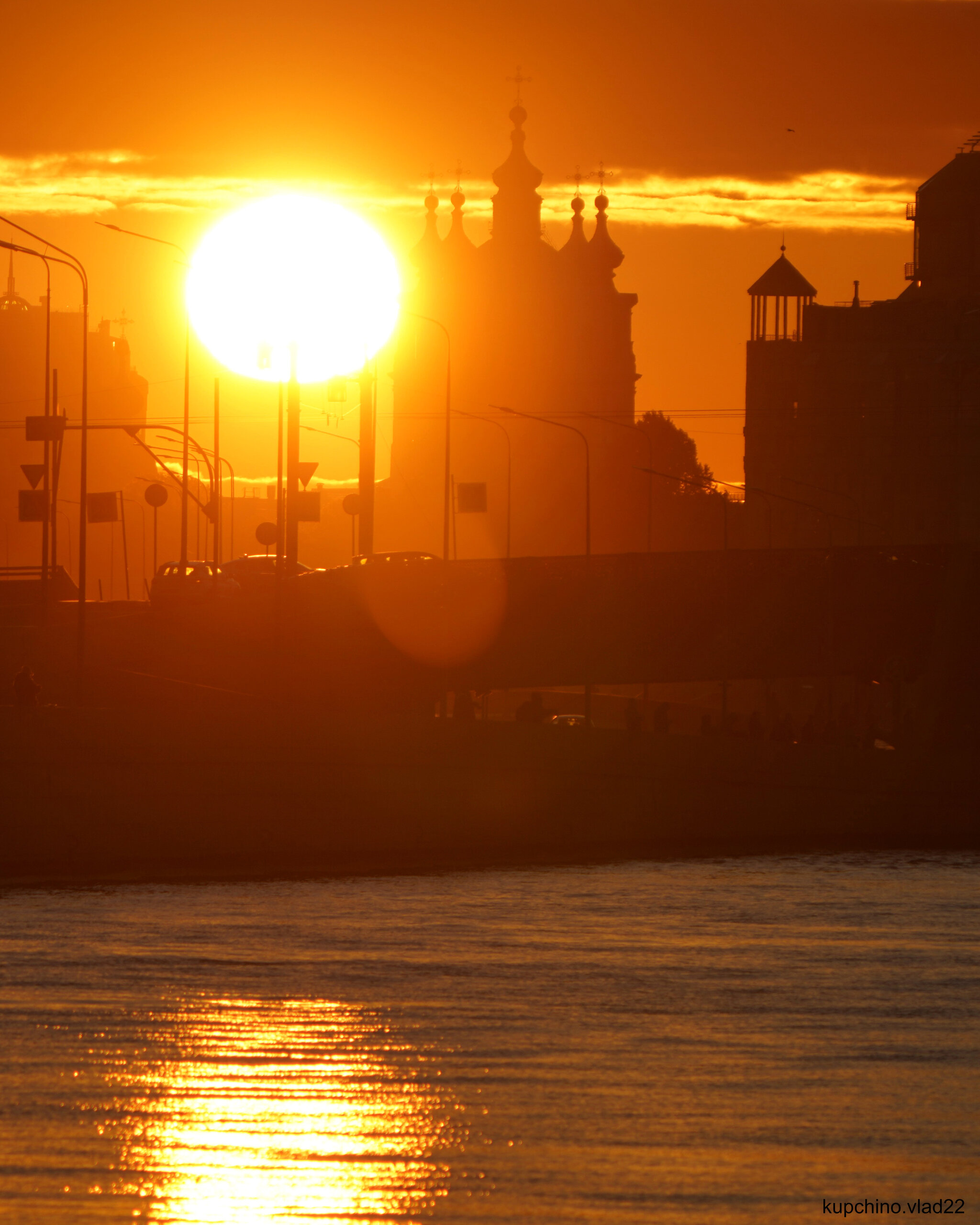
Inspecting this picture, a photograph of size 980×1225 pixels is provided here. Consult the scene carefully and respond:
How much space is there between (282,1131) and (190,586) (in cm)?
5132

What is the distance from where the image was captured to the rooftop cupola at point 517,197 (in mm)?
171375

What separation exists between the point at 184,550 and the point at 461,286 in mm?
100160

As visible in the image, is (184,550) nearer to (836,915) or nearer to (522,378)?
(836,915)

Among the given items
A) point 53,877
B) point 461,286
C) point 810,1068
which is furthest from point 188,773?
point 461,286

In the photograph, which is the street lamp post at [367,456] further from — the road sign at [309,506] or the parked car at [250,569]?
the road sign at [309,506]

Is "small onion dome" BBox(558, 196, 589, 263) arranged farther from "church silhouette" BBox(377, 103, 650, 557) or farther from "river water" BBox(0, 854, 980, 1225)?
"river water" BBox(0, 854, 980, 1225)

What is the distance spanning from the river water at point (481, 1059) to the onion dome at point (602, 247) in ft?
453

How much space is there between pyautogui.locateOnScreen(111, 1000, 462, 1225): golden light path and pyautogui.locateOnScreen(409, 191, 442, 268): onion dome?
153611mm

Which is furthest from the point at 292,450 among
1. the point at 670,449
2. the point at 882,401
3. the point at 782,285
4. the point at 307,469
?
the point at 670,449

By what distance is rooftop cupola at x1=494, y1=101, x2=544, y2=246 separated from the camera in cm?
17138

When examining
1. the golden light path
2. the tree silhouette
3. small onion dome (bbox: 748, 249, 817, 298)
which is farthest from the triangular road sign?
the tree silhouette

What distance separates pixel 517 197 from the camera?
17312cm

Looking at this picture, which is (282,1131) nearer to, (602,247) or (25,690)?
(25,690)

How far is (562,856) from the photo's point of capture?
5262 centimetres
